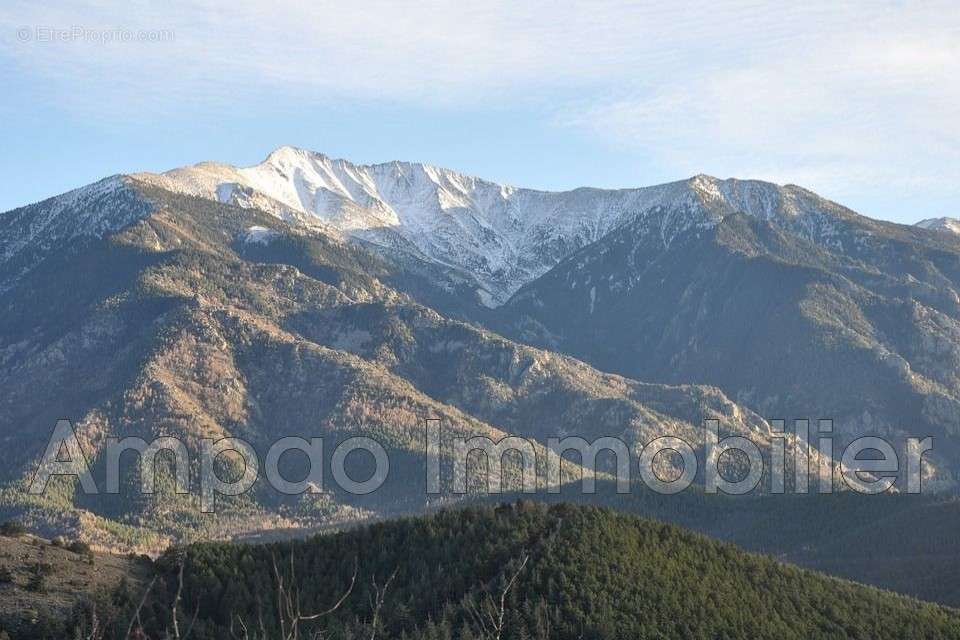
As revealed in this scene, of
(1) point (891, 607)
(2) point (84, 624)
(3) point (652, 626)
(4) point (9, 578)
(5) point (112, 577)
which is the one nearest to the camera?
(2) point (84, 624)

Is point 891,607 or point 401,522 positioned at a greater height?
point 401,522

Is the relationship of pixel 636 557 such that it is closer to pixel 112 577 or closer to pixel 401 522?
pixel 401 522

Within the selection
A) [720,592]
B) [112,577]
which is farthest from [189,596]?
[720,592]

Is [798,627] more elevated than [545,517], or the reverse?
[545,517]

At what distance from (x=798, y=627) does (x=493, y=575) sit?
47.0m

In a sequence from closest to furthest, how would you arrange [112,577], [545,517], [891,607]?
[112,577] → [545,517] → [891,607]

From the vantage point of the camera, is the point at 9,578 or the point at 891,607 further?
the point at 891,607

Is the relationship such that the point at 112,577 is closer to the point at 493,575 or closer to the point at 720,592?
the point at 493,575

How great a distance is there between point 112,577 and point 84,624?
22780 millimetres

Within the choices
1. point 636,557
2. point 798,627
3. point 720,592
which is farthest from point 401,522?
point 798,627

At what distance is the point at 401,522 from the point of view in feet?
569

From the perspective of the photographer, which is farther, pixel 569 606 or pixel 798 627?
pixel 798 627

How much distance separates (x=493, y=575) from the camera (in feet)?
481

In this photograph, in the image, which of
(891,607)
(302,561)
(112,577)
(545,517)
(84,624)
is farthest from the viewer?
(891,607)
